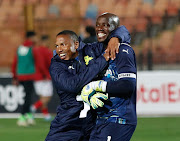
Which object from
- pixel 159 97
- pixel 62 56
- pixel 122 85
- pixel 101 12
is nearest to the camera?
pixel 122 85

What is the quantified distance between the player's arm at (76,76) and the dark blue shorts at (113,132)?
16.7 inches

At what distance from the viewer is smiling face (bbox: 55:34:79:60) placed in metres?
4.77

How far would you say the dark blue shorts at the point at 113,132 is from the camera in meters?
4.58

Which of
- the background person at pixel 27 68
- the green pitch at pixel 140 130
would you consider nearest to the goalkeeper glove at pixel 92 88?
the green pitch at pixel 140 130

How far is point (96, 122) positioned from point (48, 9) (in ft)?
50.7

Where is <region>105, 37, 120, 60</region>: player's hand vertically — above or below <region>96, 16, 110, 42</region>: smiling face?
below

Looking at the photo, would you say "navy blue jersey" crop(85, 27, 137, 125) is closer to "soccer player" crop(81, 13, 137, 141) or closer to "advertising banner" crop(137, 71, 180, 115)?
"soccer player" crop(81, 13, 137, 141)

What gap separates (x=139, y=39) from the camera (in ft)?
54.2

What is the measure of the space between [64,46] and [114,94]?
69cm

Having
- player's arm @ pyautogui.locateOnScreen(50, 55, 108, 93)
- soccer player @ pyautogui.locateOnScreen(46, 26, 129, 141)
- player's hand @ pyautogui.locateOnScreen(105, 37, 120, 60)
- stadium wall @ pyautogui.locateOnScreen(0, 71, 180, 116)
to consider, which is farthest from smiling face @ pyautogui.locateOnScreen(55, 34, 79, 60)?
stadium wall @ pyautogui.locateOnScreen(0, 71, 180, 116)

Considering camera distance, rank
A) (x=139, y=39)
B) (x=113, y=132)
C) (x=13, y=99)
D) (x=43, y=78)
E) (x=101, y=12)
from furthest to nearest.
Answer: (x=101, y=12) → (x=139, y=39) → (x=13, y=99) → (x=43, y=78) → (x=113, y=132)

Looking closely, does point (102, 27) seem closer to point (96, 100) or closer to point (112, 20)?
point (112, 20)

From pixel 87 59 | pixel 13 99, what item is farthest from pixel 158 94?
pixel 87 59

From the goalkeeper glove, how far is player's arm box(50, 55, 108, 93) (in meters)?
0.09
